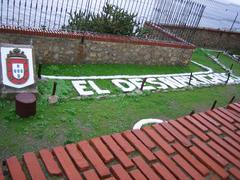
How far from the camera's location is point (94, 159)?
341 centimetres

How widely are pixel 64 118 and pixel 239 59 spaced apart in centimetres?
1394

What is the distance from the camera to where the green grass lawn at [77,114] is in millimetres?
6105

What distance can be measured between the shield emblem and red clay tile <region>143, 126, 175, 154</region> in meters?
4.49

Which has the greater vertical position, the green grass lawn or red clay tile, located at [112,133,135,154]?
red clay tile, located at [112,133,135,154]

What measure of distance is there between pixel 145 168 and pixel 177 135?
102 cm

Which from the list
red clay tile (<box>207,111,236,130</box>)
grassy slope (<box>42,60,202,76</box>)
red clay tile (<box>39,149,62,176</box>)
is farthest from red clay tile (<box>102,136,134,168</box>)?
grassy slope (<box>42,60,202,76</box>)

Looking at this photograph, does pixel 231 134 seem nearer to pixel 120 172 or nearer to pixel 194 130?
pixel 194 130

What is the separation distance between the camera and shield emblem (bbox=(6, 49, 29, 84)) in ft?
24.1

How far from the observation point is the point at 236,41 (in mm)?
19688

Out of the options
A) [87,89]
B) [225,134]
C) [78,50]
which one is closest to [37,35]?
[78,50]

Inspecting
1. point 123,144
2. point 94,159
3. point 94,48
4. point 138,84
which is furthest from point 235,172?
point 94,48

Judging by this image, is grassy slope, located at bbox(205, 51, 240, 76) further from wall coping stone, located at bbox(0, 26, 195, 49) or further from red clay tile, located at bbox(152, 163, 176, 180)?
red clay tile, located at bbox(152, 163, 176, 180)

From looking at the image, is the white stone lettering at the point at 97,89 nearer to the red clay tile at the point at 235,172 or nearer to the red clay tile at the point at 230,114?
the red clay tile at the point at 230,114

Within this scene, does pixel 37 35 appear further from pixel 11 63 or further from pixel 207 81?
pixel 207 81
